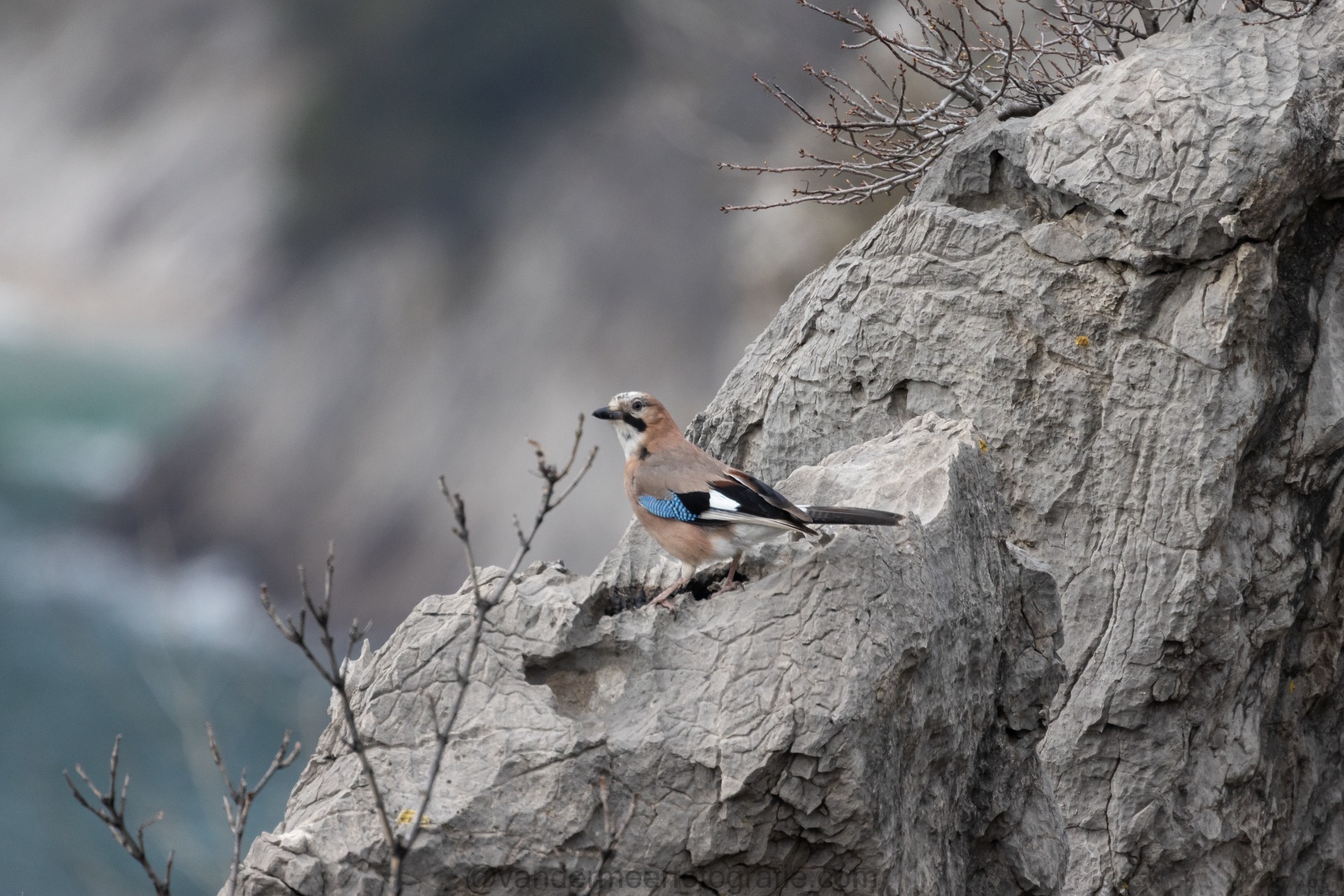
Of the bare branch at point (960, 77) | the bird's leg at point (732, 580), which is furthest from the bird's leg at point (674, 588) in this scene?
the bare branch at point (960, 77)

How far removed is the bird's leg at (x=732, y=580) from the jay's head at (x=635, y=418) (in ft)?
2.08

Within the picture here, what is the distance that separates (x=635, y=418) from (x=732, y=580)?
2.45ft

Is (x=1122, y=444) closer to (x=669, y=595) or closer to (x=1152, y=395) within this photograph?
(x=1152, y=395)

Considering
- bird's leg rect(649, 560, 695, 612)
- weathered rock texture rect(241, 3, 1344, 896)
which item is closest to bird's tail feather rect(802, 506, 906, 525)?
weathered rock texture rect(241, 3, 1344, 896)

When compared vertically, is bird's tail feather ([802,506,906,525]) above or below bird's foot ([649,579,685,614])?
below

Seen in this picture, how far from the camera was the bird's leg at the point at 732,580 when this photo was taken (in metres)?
3.83

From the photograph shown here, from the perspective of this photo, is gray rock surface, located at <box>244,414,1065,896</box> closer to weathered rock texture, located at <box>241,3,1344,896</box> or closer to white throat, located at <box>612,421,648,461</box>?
weathered rock texture, located at <box>241,3,1344,896</box>

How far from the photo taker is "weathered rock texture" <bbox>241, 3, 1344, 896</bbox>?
14.6ft

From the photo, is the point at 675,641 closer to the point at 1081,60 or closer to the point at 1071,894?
the point at 1071,894

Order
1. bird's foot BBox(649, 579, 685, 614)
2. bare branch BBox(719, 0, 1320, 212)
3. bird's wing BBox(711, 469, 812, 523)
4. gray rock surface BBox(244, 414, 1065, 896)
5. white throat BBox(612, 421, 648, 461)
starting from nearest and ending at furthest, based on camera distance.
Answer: gray rock surface BBox(244, 414, 1065, 896) → bird's wing BBox(711, 469, 812, 523) → bird's foot BBox(649, 579, 685, 614) → white throat BBox(612, 421, 648, 461) → bare branch BBox(719, 0, 1320, 212)

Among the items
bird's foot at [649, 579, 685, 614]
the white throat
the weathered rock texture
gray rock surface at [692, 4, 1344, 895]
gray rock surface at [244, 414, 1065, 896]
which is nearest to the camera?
gray rock surface at [244, 414, 1065, 896]

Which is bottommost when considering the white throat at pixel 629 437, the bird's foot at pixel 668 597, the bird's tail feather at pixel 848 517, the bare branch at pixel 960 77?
the bird's tail feather at pixel 848 517

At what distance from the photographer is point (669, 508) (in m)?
3.92

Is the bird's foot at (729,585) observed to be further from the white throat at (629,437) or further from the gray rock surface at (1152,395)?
the gray rock surface at (1152,395)
